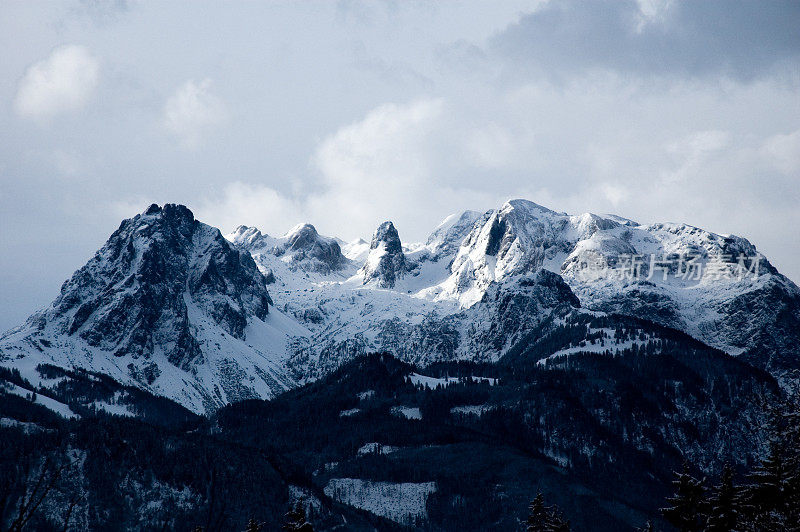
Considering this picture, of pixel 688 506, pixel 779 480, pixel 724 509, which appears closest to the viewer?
pixel 779 480

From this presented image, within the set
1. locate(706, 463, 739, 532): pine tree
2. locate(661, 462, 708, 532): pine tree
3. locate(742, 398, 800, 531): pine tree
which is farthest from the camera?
locate(661, 462, 708, 532): pine tree

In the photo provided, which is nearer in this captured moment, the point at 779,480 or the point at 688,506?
the point at 779,480

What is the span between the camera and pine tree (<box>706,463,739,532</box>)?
5869 centimetres

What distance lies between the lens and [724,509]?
59406 mm

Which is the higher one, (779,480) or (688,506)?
(779,480)

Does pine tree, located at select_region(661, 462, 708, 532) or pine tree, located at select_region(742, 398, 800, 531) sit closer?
pine tree, located at select_region(742, 398, 800, 531)

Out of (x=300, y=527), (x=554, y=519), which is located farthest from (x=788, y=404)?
(x=300, y=527)

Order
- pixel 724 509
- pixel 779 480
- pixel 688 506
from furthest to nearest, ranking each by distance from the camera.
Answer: pixel 688 506 < pixel 724 509 < pixel 779 480

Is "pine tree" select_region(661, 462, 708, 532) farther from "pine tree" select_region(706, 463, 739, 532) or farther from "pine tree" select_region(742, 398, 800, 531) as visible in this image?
"pine tree" select_region(742, 398, 800, 531)

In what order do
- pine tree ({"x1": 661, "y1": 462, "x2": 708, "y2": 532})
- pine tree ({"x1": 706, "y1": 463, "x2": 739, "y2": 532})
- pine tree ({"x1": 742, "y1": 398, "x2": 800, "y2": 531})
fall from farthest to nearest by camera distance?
pine tree ({"x1": 661, "y1": 462, "x2": 708, "y2": 532}), pine tree ({"x1": 706, "y1": 463, "x2": 739, "y2": 532}), pine tree ({"x1": 742, "y1": 398, "x2": 800, "y2": 531})

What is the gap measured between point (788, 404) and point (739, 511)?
760 cm

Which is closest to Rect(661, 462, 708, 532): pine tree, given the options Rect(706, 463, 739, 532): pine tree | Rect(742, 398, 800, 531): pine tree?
Rect(706, 463, 739, 532): pine tree

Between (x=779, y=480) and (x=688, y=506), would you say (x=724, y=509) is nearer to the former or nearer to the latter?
(x=688, y=506)

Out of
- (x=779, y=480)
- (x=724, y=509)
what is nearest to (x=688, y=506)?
(x=724, y=509)
